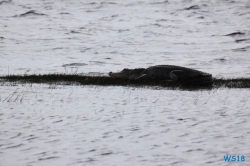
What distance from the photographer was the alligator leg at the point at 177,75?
54.1ft

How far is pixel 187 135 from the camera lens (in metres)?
8.31

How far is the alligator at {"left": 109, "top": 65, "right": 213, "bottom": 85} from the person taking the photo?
50.7 ft

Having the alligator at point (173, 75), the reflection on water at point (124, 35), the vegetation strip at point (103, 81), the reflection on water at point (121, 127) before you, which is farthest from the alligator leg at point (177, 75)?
the reflection on water at point (124, 35)

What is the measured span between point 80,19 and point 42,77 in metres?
49.1

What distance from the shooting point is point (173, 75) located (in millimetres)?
16547

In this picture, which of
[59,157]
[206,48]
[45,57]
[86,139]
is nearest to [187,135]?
[86,139]

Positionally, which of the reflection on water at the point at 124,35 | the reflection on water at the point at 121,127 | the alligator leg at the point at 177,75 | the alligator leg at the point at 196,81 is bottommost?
the reflection on water at the point at 121,127

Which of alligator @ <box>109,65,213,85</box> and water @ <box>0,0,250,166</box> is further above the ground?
alligator @ <box>109,65,213,85</box>

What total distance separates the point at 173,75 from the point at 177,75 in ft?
0.51

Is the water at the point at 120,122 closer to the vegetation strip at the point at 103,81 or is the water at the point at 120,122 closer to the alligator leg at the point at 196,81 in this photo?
the vegetation strip at the point at 103,81

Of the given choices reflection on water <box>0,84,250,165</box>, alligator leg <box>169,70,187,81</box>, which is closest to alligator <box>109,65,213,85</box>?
alligator leg <box>169,70,187,81</box>

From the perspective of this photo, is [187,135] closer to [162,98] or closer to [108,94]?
[162,98]

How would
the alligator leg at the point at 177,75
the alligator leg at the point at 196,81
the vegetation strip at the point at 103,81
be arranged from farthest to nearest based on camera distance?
1. the alligator leg at the point at 177,75
2. the vegetation strip at the point at 103,81
3. the alligator leg at the point at 196,81

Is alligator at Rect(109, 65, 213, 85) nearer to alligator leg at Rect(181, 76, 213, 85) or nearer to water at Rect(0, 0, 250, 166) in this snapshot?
alligator leg at Rect(181, 76, 213, 85)
